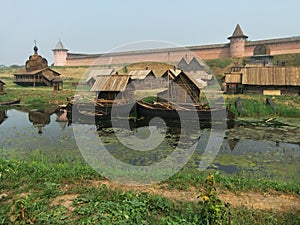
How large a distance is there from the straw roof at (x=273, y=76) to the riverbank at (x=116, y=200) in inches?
794

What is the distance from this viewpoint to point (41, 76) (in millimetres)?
42750

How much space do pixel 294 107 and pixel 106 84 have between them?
14642mm

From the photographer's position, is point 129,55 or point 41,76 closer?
point 41,76

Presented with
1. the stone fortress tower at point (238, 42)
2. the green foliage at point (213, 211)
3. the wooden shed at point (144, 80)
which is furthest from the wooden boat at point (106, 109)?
the stone fortress tower at point (238, 42)

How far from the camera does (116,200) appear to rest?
6.39 metres

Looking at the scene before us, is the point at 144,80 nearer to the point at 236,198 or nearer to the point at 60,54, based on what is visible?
the point at 236,198

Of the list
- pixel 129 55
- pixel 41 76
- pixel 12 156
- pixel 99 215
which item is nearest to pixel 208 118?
pixel 12 156

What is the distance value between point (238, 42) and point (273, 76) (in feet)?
89.0

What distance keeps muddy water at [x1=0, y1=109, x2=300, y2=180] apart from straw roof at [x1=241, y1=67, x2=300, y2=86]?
796 cm

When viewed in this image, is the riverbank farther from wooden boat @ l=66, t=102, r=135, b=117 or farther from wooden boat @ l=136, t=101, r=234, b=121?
wooden boat @ l=66, t=102, r=135, b=117

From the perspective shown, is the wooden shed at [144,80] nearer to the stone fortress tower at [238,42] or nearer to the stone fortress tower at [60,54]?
the stone fortress tower at [238,42]

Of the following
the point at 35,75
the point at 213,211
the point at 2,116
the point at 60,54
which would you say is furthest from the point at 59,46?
the point at 213,211

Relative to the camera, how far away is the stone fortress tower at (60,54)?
234 feet

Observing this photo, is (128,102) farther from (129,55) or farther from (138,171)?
(129,55)
